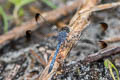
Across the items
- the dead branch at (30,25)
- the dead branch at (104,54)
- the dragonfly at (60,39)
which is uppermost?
the dead branch at (30,25)

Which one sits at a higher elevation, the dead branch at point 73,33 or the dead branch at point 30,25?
the dead branch at point 30,25

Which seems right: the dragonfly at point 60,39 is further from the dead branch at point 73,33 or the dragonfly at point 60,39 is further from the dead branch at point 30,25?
the dead branch at point 30,25

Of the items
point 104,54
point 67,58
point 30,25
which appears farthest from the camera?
point 30,25

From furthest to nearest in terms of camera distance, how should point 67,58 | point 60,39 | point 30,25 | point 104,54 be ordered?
1. point 30,25
2. point 67,58
3. point 104,54
4. point 60,39

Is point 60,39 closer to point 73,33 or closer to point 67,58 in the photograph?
point 73,33

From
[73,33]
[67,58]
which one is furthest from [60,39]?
Answer: [67,58]

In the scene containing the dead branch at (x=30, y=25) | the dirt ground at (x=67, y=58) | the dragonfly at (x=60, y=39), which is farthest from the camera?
the dead branch at (x=30, y=25)

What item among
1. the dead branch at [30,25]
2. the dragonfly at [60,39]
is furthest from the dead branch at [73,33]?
the dead branch at [30,25]

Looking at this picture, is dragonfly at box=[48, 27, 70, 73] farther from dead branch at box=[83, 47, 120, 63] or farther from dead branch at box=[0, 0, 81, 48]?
dead branch at box=[0, 0, 81, 48]

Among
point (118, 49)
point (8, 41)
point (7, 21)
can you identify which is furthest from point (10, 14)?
point (118, 49)

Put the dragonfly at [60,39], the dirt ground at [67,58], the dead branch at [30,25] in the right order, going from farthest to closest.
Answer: the dead branch at [30,25] < the dirt ground at [67,58] < the dragonfly at [60,39]

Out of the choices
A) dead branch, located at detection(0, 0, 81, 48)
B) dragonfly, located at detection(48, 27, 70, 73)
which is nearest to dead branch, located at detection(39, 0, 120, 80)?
dragonfly, located at detection(48, 27, 70, 73)
